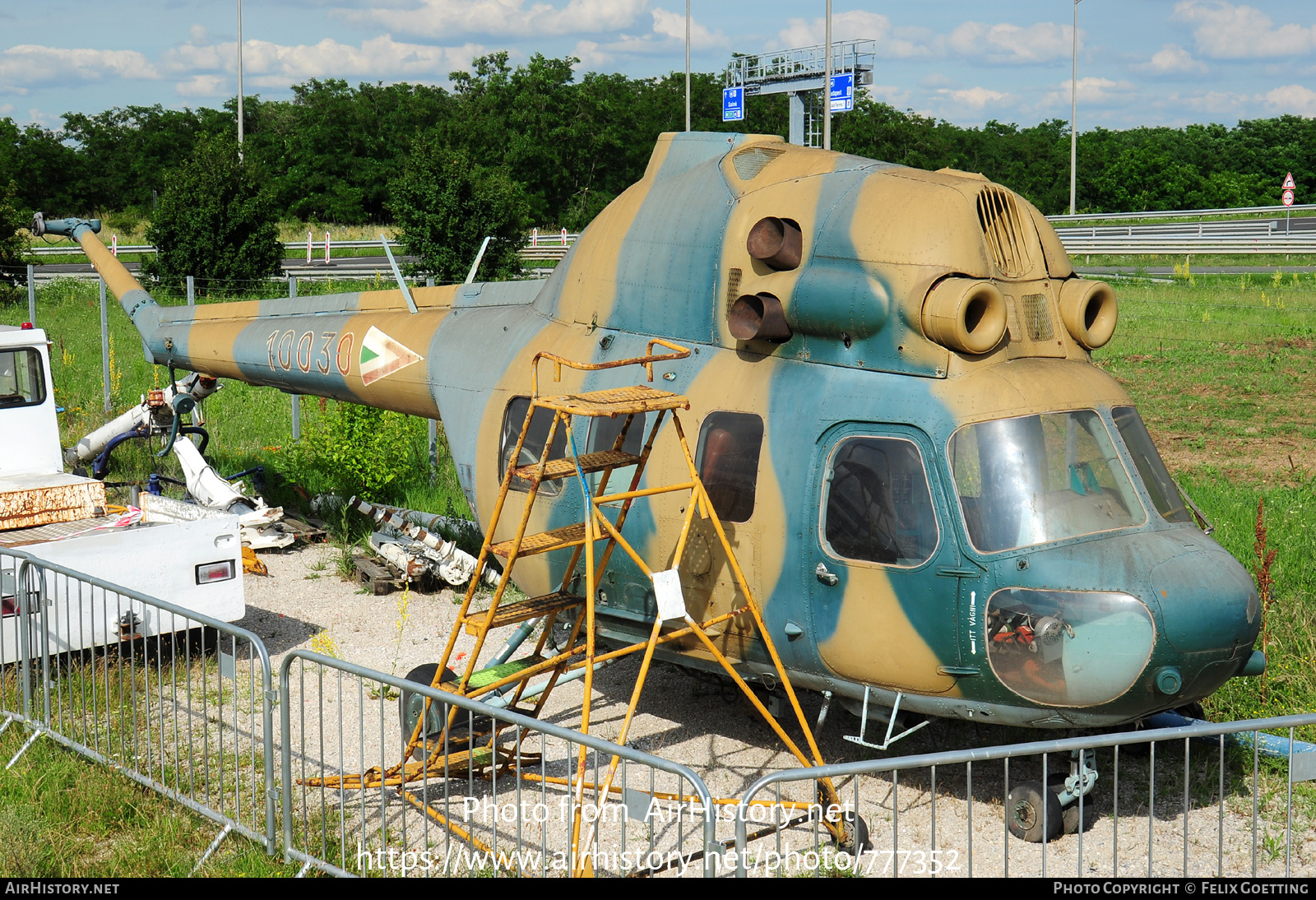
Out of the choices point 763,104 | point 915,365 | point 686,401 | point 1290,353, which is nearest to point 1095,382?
point 915,365

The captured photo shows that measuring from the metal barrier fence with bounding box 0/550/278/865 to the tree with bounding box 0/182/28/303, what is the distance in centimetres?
2323

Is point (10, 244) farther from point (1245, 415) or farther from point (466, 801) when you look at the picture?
point (1245, 415)

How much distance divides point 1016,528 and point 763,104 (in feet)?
196

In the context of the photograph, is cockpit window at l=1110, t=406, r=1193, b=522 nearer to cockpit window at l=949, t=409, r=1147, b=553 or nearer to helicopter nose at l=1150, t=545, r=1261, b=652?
cockpit window at l=949, t=409, r=1147, b=553

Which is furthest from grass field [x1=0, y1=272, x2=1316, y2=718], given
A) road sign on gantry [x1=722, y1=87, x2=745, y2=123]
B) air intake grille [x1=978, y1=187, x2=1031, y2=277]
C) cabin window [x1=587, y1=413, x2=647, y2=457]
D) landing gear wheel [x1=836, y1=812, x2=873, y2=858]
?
road sign on gantry [x1=722, y1=87, x2=745, y2=123]

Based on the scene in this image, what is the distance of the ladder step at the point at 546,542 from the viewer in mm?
6508

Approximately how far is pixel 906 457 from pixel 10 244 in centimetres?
2907

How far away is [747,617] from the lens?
6543 mm

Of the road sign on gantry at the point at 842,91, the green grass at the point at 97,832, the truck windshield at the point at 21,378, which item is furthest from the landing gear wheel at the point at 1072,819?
the road sign on gantry at the point at 842,91

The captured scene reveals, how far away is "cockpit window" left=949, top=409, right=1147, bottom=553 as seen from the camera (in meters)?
5.80

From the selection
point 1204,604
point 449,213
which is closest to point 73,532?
point 1204,604

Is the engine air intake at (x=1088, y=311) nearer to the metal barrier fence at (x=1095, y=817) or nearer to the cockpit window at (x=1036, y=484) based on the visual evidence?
the cockpit window at (x=1036, y=484)

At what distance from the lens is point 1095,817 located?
648 cm

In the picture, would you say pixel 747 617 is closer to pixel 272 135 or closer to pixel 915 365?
pixel 915 365
